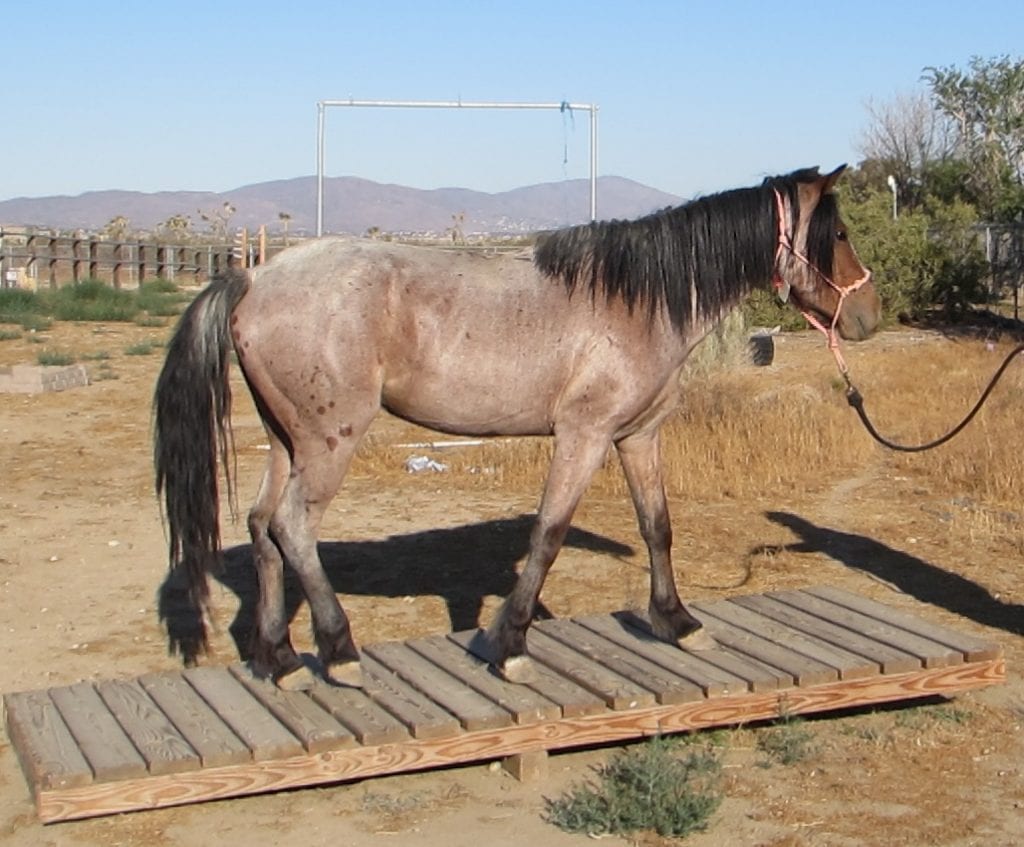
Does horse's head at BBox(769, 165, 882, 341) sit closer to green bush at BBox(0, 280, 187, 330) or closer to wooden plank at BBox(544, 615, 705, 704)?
wooden plank at BBox(544, 615, 705, 704)

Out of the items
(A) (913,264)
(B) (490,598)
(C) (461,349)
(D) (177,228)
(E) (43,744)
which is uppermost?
(D) (177,228)

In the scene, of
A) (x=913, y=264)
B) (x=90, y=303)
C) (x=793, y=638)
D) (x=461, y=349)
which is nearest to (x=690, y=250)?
(x=461, y=349)

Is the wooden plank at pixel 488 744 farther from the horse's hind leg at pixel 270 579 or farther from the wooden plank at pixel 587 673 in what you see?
the horse's hind leg at pixel 270 579

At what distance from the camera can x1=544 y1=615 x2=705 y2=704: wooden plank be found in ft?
17.5

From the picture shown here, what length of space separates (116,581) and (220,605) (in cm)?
82

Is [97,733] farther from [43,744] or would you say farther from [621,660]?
[621,660]

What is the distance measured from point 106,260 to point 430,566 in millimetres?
26488

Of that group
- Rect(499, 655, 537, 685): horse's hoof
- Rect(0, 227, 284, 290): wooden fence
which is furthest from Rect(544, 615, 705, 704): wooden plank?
→ Rect(0, 227, 284, 290): wooden fence

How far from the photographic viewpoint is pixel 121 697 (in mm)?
5367

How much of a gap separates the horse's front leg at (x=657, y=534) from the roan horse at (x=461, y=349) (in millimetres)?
245

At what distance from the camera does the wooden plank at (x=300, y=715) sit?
15.8ft

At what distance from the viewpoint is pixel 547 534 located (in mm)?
5484

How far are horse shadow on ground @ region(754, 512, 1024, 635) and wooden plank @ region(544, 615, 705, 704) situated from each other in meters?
2.24

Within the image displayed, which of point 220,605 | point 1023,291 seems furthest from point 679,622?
point 1023,291
